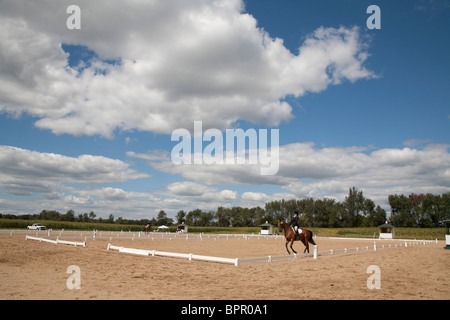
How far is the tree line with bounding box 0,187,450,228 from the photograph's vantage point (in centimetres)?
9144

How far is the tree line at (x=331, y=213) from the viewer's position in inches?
3600

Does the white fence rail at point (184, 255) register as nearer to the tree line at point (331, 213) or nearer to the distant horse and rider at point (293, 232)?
the distant horse and rider at point (293, 232)

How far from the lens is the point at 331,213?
104 m

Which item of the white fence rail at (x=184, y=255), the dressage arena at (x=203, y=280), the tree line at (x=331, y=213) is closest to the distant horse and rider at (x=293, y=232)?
the dressage arena at (x=203, y=280)

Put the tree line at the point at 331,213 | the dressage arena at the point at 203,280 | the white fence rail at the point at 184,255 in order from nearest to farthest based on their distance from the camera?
the dressage arena at the point at 203,280 < the white fence rail at the point at 184,255 < the tree line at the point at 331,213

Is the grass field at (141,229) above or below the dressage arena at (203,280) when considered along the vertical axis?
below

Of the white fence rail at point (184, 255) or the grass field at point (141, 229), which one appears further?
Answer: the grass field at point (141, 229)

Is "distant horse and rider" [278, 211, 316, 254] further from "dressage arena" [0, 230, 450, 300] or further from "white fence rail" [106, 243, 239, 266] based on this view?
"white fence rail" [106, 243, 239, 266]

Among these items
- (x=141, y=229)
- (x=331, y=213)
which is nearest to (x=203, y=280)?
(x=141, y=229)

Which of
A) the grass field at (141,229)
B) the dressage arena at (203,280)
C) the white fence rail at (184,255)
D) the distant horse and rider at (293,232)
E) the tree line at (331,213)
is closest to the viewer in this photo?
the dressage arena at (203,280)

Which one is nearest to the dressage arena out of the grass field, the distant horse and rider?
the distant horse and rider

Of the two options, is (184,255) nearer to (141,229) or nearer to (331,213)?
(141,229)

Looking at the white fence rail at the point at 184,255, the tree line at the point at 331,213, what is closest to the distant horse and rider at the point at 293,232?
the white fence rail at the point at 184,255
